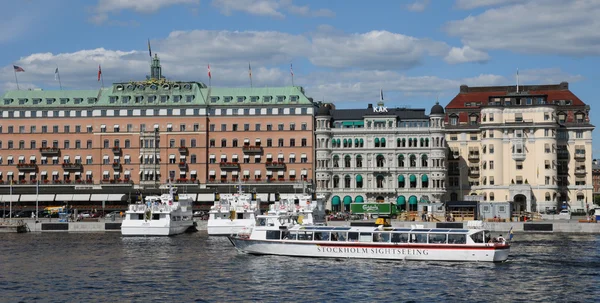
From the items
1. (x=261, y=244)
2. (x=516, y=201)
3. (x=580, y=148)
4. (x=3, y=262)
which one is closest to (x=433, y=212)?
(x=516, y=201)

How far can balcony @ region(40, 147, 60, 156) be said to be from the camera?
182250mm

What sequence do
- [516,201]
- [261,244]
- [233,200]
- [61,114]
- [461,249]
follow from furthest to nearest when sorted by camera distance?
[61,114] → [516,201] → [233,200] → [261,244] → [461,249]

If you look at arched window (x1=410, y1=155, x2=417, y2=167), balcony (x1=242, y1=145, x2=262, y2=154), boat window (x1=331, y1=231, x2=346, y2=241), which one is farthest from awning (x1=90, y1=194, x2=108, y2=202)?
boat window (x1=331, y1=231, x2=346, y2=241)

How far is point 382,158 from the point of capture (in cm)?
17725

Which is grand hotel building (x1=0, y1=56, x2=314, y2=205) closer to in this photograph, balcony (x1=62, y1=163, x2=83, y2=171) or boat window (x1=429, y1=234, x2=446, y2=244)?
balcony (x1=62, y1=163, x2=83, y2=171)

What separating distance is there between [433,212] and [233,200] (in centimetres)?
3746

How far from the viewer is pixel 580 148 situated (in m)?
177

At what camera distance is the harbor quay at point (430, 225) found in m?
131

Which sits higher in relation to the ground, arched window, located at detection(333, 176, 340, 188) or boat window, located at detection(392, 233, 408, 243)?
arched window, located at detection(333, 176, 340, 188)

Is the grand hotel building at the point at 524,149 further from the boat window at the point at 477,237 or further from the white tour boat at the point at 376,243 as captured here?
the boat window at the point at 477,237

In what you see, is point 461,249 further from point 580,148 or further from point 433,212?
point 580,148

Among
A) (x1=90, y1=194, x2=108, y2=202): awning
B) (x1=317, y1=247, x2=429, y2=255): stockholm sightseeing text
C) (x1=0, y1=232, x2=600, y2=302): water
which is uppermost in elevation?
(x1=90, y1=194, x2=108, y2=202): awning

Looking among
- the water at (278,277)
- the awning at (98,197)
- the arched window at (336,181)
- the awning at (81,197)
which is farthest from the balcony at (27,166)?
the water at (278,277)

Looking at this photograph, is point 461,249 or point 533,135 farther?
point 533,135
